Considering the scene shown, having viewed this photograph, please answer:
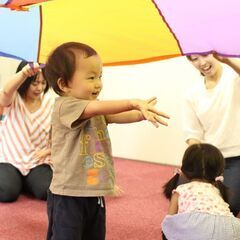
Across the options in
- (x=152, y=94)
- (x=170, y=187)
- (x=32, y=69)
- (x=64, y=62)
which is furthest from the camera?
(x=152, y=94)

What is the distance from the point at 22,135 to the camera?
2.33m

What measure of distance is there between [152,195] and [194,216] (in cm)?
105

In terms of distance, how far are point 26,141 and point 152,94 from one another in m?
1.16

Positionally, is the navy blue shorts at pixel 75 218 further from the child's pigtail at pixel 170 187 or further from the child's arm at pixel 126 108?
the child's pigtail at pixel 170 187

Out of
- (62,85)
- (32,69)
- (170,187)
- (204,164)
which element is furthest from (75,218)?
(170,187)

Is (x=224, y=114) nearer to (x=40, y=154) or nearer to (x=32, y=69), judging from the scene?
(x=32, y=69)

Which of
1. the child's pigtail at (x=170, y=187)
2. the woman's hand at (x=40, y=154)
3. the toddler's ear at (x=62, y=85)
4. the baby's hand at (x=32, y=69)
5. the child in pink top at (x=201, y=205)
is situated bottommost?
the child's pigtail at (x=170, y=187)

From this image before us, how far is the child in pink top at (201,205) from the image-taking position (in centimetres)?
139

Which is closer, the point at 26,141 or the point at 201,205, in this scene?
the point at 201,205

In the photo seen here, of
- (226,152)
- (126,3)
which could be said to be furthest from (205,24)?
(226,152)

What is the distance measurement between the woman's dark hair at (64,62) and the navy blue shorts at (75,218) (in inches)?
12.1

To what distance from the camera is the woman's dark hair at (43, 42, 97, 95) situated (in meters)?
1.18

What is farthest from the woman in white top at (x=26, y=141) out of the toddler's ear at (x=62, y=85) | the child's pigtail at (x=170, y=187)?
the toddler's ear at (x=62, y=85)

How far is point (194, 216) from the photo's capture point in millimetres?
1417
